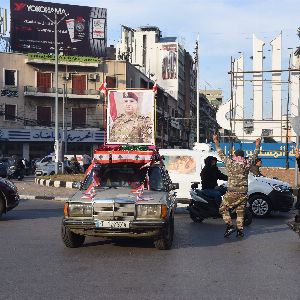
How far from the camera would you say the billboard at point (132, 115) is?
38.6ft

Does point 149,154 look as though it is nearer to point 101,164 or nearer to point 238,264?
point 101,164

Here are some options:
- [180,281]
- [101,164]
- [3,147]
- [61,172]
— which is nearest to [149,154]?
[101,164]

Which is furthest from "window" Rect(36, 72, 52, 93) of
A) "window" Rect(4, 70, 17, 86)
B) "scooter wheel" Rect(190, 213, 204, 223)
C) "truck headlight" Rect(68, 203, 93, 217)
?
"truck headlight" Rect(68, 203, 93, 217)

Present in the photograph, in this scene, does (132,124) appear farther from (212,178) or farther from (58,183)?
(58,183)

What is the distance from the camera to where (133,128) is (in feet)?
38.8

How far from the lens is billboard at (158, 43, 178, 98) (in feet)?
311

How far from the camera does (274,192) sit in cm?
1470

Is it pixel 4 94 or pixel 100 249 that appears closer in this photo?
pixel 100 249

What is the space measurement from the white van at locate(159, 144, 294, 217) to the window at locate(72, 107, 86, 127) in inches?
1833

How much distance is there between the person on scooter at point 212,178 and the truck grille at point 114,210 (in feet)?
14.6

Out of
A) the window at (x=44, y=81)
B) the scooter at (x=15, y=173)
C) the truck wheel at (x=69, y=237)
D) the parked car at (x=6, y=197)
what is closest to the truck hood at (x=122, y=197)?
the truck wheel at (x=69, y=237)

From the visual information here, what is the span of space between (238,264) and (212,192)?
4.94m

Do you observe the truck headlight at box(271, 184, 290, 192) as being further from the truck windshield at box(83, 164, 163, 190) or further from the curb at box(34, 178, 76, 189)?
the curb at box(34, 178, 76, 189)

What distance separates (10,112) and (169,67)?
42.7 m
